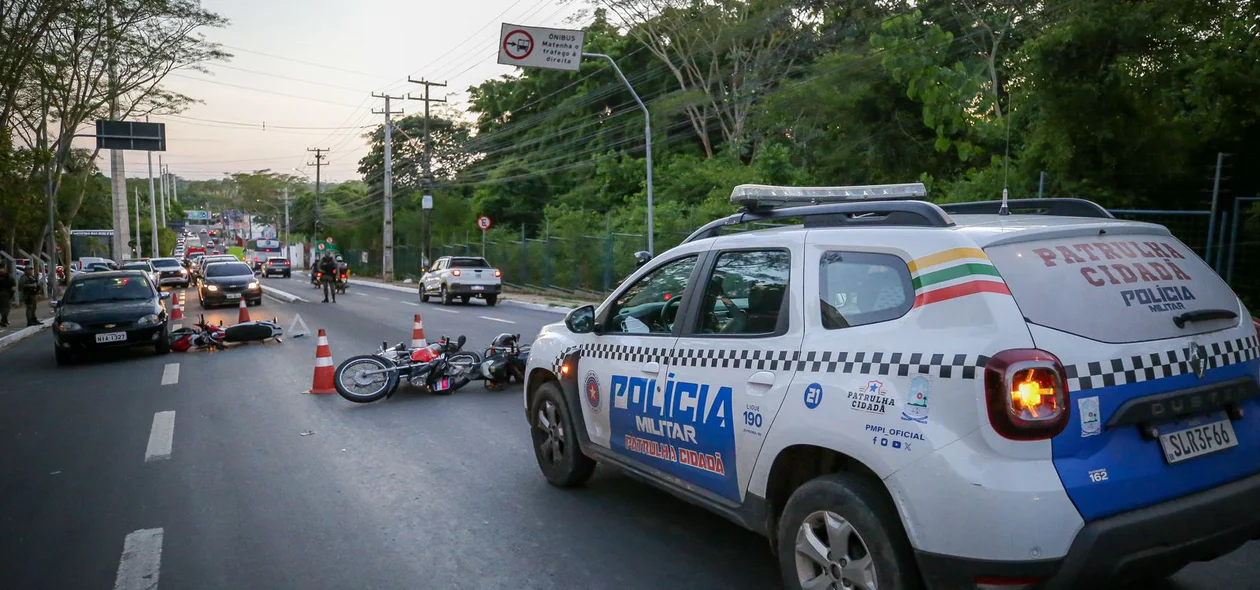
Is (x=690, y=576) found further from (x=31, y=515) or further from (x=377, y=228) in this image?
(x=377, y=228)

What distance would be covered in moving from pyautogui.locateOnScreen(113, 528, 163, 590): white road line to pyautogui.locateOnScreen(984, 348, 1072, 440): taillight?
396 centimetres

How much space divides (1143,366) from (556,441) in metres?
3.64

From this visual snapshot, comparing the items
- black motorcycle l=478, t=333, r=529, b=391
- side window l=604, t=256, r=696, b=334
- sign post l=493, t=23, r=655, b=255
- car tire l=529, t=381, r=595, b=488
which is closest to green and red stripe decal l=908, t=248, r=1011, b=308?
side window l=604, t=256, r=696, b=334

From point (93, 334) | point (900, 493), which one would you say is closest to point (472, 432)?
point (900, 493)

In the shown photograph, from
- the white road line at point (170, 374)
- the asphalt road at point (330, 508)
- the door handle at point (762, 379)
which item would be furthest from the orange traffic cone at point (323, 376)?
the door handle at point (762, 379)

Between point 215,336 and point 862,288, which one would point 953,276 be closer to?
point 862,288

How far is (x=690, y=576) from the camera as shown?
4.40 m

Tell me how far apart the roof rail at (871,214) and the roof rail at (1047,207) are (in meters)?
0.51

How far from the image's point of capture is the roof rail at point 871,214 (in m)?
3.57

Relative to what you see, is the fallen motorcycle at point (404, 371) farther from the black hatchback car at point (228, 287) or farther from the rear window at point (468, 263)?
the rear window at point (468, 263)

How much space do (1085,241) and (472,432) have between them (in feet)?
18.4

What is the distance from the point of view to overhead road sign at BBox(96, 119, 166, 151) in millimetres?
34531

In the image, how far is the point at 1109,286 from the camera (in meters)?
3.29

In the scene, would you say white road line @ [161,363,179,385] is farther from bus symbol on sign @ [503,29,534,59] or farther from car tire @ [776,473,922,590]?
bus symbol on sign @ [503,29,534,59]
